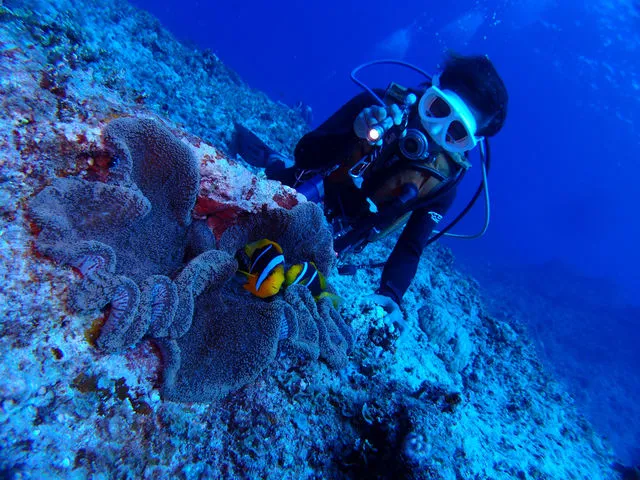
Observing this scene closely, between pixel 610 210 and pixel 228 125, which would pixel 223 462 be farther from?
pixel 610 210

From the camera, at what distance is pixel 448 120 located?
3139 millimetres

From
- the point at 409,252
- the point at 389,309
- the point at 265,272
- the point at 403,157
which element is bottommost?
the point at 265,272

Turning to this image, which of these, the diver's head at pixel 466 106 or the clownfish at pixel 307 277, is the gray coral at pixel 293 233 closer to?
the clownfish at pixel 307 277

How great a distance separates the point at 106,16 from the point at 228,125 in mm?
4481

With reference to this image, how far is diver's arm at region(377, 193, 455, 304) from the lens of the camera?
10.6ft

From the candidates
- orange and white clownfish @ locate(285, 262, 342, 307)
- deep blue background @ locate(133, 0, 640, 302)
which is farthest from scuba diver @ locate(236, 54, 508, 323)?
deep blue background @ locate(133, 0, 640, 302)

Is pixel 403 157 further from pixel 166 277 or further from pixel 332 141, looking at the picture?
pixel 166 277

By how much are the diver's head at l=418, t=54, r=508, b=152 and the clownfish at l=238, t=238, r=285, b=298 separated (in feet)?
7.22

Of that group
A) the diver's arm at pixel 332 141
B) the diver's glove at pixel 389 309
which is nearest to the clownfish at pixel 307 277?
the diver's glove at pixel 389 309

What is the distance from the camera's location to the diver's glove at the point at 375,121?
2.87m

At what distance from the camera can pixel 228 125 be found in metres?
7.62

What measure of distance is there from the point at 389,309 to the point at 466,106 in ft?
6.89

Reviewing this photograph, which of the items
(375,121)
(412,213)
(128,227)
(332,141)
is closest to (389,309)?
(412,213)

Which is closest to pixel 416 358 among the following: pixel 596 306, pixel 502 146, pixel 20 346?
pixel 20 346
